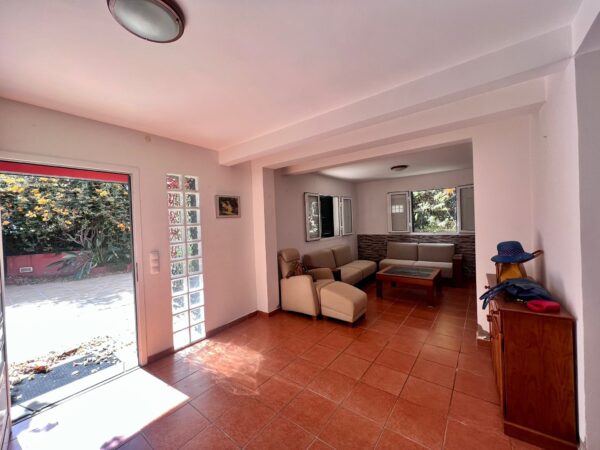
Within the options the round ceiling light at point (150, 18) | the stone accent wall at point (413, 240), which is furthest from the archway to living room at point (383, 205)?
the round ceiling light at point (150, 18)

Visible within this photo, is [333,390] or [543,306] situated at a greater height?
[543,306]

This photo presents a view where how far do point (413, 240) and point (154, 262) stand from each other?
5.40 meters

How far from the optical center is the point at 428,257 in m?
5.28

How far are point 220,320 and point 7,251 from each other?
6.96 ft

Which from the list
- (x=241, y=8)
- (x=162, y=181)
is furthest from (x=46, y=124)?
(x=241, y=8)

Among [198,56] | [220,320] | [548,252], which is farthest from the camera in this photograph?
[220,320]

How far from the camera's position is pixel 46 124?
6.39 feet

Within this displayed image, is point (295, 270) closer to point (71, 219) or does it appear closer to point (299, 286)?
point (299, 286)

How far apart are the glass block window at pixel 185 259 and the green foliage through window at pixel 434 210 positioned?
199 inches

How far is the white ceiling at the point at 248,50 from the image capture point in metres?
1.13

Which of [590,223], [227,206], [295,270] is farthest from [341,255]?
[590,223]

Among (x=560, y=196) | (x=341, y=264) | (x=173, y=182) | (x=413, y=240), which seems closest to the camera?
(x=560, y=196)

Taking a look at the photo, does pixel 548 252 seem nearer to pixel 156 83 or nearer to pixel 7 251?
pixel 156 83

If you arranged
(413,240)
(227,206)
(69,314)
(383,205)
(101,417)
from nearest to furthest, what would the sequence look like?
(101,417)
(69,314)
(227,206)
(413,240)
(383,205)
